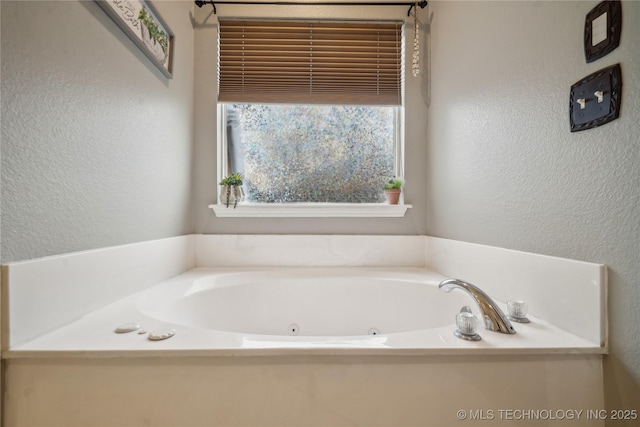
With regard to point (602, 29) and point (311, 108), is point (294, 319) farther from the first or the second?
point (602, 29)

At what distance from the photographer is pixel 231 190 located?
5.07 feet

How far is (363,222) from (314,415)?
1.10 meters

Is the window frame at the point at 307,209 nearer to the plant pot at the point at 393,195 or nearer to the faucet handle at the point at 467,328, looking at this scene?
the plant pot at the point at 393,195

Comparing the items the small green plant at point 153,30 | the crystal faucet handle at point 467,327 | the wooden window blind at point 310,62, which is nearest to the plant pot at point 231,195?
the wooden window blind at point 310,62

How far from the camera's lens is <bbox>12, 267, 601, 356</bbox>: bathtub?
0.63 metres

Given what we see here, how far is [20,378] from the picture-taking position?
0.61 meters

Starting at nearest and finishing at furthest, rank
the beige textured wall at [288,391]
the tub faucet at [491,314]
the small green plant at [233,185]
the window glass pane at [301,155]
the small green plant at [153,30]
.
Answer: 1. the beige textured wall at [288,391]
2. the tub faucet at [491,314]
3. the small green plant at [153,30]
4. the small green plant at [233,185]
5. the window glass pane at [301,155]

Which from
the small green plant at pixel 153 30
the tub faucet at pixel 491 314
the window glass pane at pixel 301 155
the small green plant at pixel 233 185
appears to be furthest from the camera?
the window glass pane at pixel 301 155

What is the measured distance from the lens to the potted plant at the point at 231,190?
154 cm

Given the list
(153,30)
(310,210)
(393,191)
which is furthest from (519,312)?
(153,30)

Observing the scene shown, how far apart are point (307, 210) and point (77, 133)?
1026 mm

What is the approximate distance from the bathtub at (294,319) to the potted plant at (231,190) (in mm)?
389

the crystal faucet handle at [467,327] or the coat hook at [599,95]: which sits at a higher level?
the coat hook at [599,95]

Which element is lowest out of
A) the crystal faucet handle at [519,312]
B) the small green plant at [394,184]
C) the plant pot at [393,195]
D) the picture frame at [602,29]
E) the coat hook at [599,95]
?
the crystal faucet handle at [519,312]
